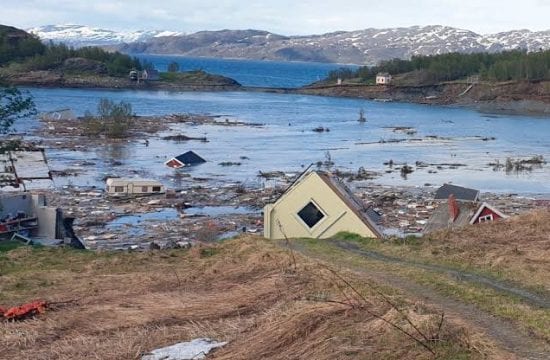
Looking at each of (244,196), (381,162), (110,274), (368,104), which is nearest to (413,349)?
(110,274)

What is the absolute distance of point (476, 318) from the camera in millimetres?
6750

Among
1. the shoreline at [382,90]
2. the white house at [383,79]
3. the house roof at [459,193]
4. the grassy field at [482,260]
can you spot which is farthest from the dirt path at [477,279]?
the white house at [383,79]

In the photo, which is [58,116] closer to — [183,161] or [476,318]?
[183,161]

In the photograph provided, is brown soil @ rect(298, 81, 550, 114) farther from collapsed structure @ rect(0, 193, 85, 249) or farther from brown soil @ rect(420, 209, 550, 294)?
brown soil @ rect(420, 209, 550, 294)

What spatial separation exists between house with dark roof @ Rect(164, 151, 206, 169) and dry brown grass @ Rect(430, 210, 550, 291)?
25371 millimetres

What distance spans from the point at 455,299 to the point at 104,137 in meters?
42.9

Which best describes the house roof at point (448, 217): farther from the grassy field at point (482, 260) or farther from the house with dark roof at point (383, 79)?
the house with dark roof at point (383, 79)

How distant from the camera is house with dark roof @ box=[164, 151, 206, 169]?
36.8 m

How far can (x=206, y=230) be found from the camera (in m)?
22.4

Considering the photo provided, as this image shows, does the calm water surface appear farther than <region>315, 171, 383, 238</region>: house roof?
Yes

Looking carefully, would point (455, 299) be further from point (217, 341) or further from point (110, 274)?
A: point (110, 274)

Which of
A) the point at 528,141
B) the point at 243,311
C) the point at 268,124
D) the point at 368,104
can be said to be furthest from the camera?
the point at 368,104

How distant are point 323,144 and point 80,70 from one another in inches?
2680

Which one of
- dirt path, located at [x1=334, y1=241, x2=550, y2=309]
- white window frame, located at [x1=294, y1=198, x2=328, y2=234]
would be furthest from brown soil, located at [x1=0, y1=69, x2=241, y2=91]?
dirt path, located at [x1=334, y1=241, x2=550, y2=309]
